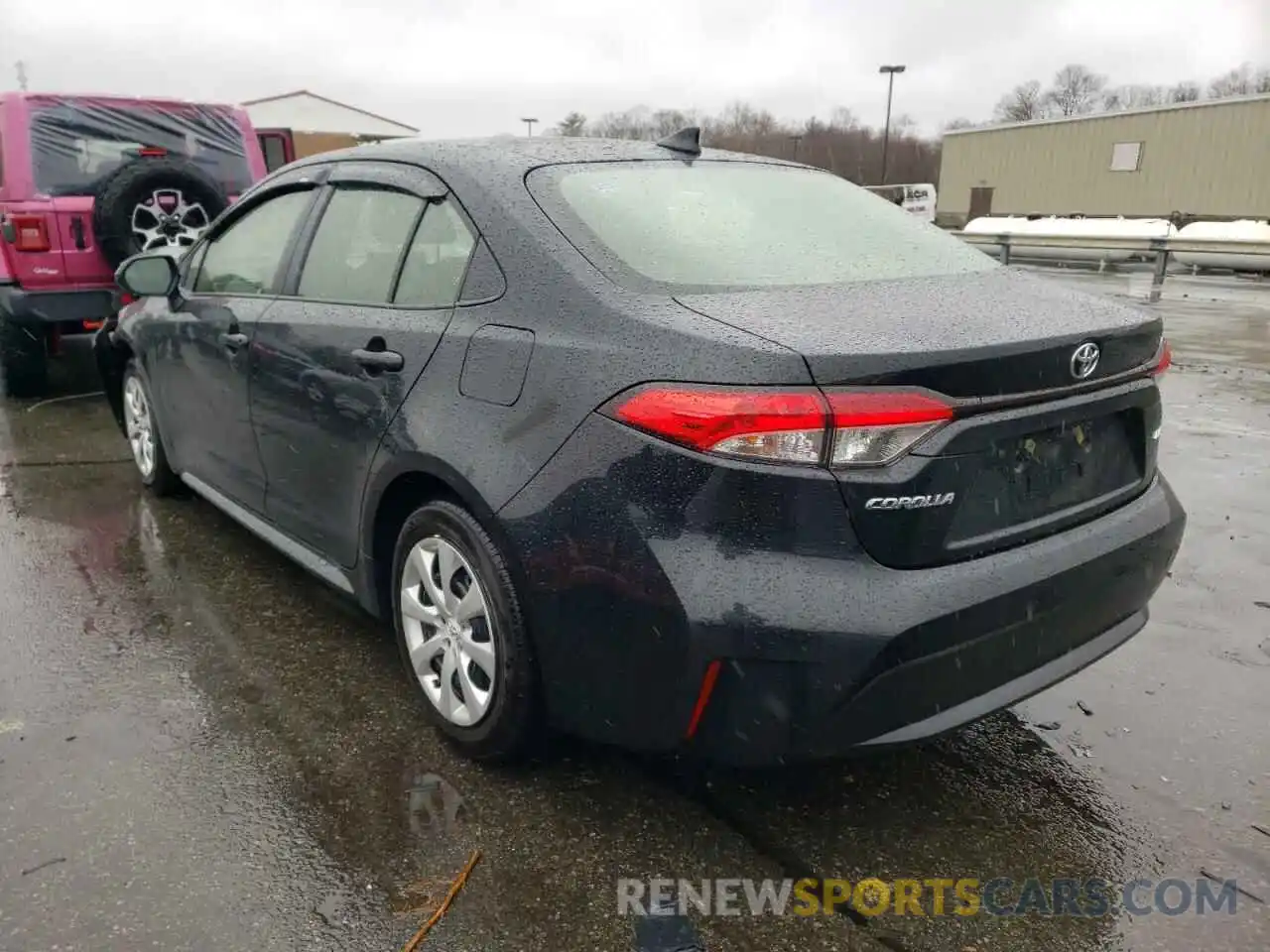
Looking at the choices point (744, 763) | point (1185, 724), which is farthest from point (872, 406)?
point (1185, 724)

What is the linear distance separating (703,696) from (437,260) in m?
1.40

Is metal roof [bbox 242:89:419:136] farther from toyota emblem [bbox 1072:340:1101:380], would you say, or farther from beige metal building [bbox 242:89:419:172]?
toyota emblem [bbox 1072:340:1101:380]

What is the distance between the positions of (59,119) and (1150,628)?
7.42 meters

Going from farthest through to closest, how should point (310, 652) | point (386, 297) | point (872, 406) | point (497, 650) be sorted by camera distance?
point (310, 652), point (386, 297), point (497, 650), point (872, 406)

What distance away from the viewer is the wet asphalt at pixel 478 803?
6.81 ft

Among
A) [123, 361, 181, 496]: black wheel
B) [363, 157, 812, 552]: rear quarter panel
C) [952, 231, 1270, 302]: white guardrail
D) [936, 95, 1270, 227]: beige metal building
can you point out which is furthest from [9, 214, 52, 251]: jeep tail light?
[936, 95, 1270, 227]: beige metal building

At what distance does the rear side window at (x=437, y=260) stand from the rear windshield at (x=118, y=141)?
5080mm

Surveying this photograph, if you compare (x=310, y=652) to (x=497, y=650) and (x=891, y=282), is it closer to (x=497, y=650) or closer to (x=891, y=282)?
(x=497, y=650)

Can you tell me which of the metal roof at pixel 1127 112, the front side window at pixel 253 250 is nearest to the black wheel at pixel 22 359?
the front side window at pixel 253 250

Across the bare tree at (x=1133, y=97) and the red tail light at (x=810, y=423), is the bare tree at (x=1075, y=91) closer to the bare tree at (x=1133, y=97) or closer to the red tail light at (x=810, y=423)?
the bare tree at (x=1133, y=97)

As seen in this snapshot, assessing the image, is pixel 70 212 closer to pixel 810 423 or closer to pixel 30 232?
pixel 30 232

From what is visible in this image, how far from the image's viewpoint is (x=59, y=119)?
6.85 m

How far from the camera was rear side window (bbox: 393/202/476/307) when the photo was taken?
2549 millimetres

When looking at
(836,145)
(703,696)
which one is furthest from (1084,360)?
(836,145)
